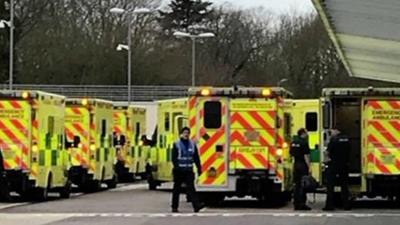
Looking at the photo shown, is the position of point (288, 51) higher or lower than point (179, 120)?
higher

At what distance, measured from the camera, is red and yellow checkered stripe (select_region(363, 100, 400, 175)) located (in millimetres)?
23797

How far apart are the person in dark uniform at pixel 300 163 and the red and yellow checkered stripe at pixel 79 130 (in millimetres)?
8620

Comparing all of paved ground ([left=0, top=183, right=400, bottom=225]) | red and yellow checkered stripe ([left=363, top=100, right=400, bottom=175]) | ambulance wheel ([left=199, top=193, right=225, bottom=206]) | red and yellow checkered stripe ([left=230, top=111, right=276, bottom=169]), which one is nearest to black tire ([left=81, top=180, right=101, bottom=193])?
paved ground ([left=0, top=183, right=400, bottom=225])

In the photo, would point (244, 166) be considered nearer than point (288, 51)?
Yes

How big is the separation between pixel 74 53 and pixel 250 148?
49.0 metres

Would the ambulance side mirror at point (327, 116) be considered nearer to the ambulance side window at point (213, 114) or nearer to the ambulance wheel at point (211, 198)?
the ambulance side window at point (213, 114)

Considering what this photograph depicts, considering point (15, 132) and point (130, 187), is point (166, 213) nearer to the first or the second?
point (15, 132)

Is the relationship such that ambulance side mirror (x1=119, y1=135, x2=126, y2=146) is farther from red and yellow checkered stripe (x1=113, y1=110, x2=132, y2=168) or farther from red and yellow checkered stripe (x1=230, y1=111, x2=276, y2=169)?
red and yellow checkered stripe (x1=230, y1=111, x2=276, y2=169)

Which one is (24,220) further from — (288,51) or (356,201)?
(288,51)

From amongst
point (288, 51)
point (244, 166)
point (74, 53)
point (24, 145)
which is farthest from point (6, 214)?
point (288, 51)

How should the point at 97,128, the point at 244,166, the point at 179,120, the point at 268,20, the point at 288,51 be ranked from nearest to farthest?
the point at 244,166, the point at 179,120, the point at 97,128, the point at 288,51, the point at 268,20

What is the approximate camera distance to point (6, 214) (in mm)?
22078

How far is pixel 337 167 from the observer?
23344 millimetres

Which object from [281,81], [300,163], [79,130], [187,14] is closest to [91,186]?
[79,130]
